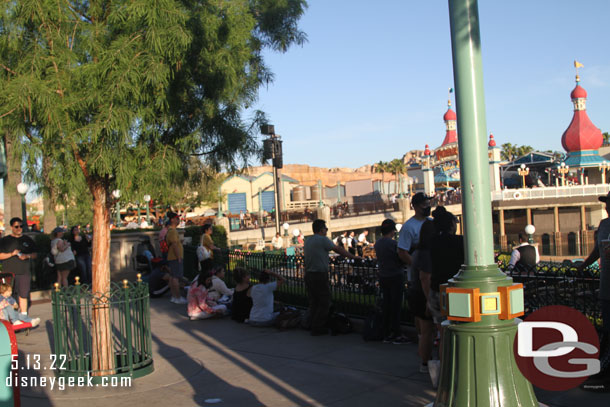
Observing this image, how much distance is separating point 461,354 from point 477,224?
30.6 inches

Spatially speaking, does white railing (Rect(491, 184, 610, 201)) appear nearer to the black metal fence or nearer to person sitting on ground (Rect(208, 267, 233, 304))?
the black metal fence

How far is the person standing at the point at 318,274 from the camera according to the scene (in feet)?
27.8

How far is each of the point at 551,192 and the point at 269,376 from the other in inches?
1908

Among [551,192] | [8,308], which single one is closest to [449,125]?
[551,192]

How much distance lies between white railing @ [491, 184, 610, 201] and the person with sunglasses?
151 feet

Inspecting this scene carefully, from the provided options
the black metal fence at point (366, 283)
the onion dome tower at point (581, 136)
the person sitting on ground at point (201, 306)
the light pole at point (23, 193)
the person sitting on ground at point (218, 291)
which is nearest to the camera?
the black metal fence at point (366, 283)

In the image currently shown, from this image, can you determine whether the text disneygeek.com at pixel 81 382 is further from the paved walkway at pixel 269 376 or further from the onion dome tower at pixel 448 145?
the onion dome tower at pixel 448 145

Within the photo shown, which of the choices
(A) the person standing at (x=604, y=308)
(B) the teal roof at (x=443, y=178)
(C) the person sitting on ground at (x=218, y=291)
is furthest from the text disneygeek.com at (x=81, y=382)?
(B) the teal roof at (x=443, y=178)

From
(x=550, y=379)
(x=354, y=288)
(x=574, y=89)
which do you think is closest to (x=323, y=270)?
(x=354, y=288)

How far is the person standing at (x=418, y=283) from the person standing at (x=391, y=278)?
836 millimetres

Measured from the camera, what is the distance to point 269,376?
21.9 feet

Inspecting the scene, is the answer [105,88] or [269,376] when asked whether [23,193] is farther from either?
[269,376]

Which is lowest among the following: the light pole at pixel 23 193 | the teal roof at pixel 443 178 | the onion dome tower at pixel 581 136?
the light pole at pixel 23 193

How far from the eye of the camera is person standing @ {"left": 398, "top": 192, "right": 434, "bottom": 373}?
6070 millimetres
